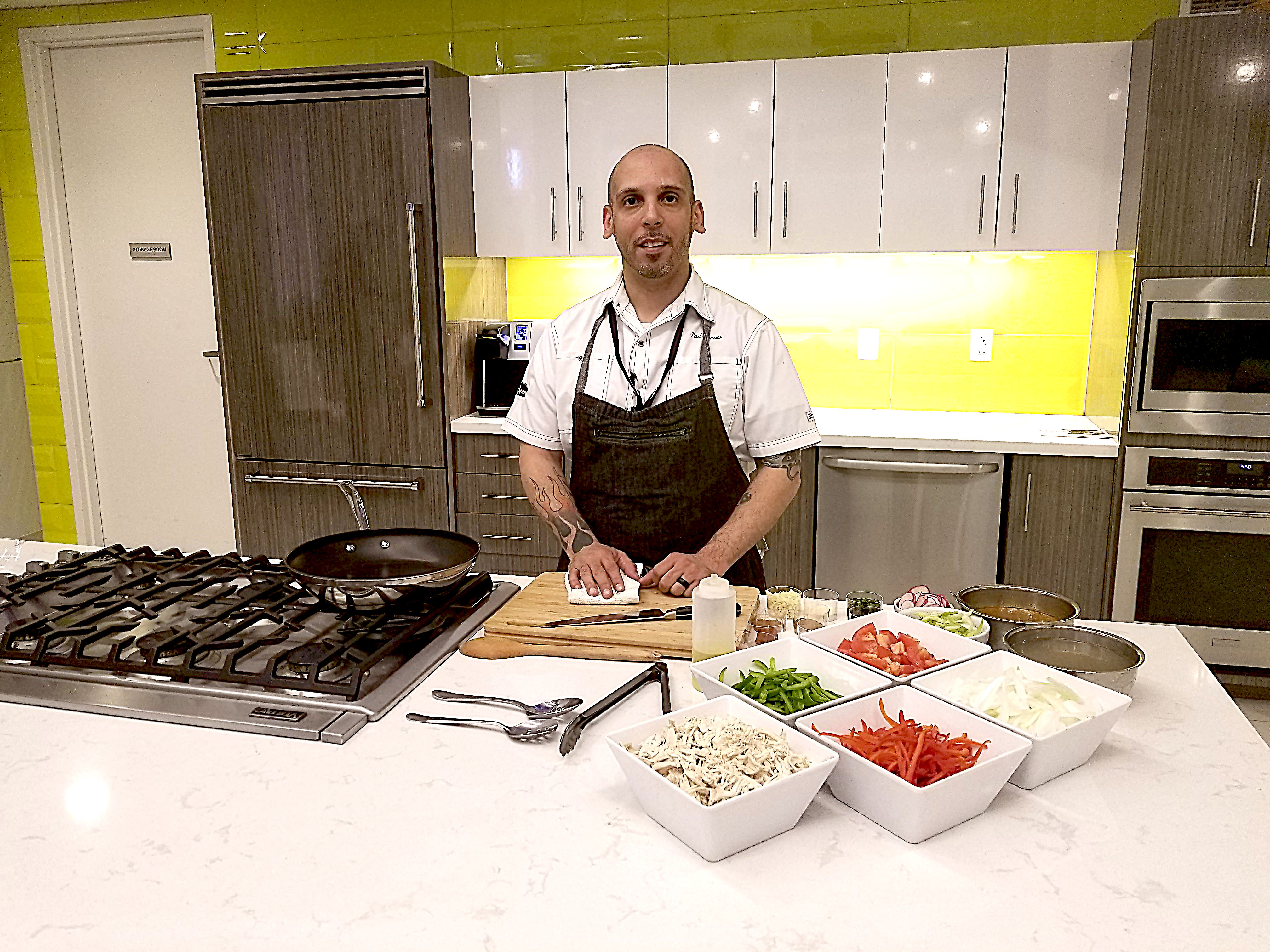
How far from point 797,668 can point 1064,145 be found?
254 centimetres

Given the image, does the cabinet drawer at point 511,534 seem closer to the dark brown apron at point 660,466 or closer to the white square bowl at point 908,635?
the dark brown apron at point 660,466

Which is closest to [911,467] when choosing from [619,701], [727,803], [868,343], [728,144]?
[868,343]

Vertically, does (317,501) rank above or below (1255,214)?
below

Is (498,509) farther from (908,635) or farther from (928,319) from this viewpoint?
(908,635)

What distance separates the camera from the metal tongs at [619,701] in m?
1.23

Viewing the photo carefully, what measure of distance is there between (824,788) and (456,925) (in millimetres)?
463

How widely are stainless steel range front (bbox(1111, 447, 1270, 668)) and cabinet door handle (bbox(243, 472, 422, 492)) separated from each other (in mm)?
2460

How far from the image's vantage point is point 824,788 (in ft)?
3.74

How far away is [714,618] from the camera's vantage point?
1.41 metres

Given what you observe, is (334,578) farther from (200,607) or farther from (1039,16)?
(1039,16)

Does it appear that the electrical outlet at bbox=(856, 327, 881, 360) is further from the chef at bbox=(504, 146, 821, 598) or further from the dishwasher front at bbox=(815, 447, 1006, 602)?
the chef at bbox=(504, 146, 821, 598)

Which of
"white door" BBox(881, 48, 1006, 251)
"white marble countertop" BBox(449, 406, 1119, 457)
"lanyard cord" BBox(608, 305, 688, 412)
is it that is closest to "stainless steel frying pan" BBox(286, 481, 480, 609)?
"lanyard cord" BBox(608, 305, 688, 412)

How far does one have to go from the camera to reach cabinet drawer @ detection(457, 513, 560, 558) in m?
3.46

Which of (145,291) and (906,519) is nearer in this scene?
(906,519)
